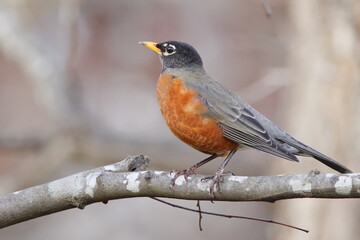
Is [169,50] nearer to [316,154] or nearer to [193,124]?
[193,124]

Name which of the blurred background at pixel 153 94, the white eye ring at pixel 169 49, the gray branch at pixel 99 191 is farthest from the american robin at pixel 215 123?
the blurred background at pixel 153 94

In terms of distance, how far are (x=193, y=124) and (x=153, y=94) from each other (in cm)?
722

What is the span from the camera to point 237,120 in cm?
418

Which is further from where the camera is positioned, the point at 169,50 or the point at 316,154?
the point at 169,50

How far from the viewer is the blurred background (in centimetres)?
707

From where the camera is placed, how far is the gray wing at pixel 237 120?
13.2 ft

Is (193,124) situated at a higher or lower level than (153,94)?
lower

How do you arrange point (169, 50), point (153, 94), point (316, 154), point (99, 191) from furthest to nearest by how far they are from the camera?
1. point (153, 94)
2. point (169, 50)
3. point (316, 154)
4. point (99, 191)

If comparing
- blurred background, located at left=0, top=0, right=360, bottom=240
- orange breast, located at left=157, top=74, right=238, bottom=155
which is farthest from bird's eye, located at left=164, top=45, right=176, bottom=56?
blurred background, located at left=0, top=0, right=360, bottom=240

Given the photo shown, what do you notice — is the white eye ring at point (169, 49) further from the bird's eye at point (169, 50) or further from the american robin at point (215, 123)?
the american robin at point (215, 123)

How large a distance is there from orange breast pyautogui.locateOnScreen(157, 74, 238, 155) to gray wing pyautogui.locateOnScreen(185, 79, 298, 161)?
64 millimetres

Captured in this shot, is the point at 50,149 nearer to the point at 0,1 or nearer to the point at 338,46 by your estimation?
the point at 0,1

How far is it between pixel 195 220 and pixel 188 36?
376cm

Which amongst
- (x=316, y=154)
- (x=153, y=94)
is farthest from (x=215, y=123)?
(x=153, y=94)
